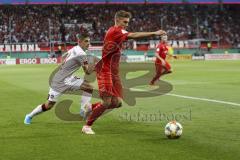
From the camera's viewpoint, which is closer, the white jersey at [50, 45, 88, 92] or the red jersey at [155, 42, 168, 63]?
the white jersey at [50, 45, 88, 92]

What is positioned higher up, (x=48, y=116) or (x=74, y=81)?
(x=74, y=81)

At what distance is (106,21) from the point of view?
66.5 metres

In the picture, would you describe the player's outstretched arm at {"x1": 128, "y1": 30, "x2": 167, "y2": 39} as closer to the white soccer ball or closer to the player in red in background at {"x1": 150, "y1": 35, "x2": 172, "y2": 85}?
the white soccer ball

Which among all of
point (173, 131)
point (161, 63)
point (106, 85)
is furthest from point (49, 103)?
point (161, 63)

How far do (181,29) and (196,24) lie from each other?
7.33 feet

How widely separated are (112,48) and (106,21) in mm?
57601

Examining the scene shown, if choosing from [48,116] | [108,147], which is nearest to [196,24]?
[48,116]

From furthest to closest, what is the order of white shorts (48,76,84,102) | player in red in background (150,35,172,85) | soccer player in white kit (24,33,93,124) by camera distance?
player in red in background (150,35,172,85) < white shorts (48,76,84,102) < soccer player in white kit (24,33,93,124)

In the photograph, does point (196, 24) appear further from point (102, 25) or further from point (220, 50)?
point (102, 25)

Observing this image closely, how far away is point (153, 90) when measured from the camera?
20109 mm

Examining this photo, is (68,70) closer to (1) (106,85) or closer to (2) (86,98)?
(2) (86,98)

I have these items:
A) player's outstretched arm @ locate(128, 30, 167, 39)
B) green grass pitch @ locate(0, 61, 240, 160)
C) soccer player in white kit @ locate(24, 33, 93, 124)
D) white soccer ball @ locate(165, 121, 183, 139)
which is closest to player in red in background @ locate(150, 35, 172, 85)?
green grass pitch @ locate(0, 61, 240, 160)

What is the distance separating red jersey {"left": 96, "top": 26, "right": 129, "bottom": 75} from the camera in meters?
9.11

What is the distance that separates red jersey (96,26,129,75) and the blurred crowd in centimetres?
5053
